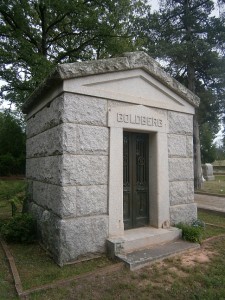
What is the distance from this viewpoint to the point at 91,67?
483cm

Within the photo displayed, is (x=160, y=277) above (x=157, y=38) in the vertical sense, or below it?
below

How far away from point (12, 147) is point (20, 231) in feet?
56.7

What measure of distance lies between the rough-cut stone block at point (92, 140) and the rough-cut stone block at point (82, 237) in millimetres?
1222

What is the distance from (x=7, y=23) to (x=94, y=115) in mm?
13570

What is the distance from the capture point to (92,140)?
484 cm

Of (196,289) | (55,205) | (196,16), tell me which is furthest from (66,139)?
(196,16)

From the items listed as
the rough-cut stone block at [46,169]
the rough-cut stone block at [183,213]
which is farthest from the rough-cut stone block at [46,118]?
the rough-cut stone block at [183,213]

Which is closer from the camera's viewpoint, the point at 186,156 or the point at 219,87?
the point at 186,156

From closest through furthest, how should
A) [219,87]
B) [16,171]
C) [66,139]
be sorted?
1. [66,139]
2. [219,87]
3. [16,171]

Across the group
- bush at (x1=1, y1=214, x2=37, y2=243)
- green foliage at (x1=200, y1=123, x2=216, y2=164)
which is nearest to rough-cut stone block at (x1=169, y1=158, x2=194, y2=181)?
bush at (x1=1, y1=214, x2=37, y2=243)

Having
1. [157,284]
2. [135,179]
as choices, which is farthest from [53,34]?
[157,284]

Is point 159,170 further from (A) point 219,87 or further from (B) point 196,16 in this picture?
(B) point 196,16

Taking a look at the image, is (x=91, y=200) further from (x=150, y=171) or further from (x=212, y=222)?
(x=212, y=222)

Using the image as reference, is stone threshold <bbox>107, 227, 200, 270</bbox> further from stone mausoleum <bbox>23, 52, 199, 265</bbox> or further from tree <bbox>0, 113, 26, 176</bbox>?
tree <bbox>0, 113, 26, 176</bbox>
